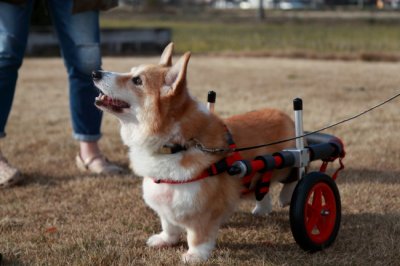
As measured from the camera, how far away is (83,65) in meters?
4.21

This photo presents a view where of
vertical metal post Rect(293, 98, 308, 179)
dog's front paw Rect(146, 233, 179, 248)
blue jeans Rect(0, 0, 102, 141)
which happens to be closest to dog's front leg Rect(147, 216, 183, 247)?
dog's front paw Rect(146, 233, 179, 248)

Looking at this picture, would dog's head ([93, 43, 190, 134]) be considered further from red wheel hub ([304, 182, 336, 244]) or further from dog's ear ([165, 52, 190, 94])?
red wheel hub ([304, 182, 336, 244])

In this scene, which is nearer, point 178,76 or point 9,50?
point 178,76

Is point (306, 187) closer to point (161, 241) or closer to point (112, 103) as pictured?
point (161, 241)

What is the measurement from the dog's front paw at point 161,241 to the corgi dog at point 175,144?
195 millimetres

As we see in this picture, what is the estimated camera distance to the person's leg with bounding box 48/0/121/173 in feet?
13.6

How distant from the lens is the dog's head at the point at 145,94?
105 inches

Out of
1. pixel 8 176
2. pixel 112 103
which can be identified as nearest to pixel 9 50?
pixel 8 176

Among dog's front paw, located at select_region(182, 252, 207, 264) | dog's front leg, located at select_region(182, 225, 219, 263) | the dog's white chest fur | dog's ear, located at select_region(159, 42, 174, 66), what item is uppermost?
dog's ear, located at select_region(159, 42, 174, 66)

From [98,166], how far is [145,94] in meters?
1.79

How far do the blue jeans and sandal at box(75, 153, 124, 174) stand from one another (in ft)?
0.50

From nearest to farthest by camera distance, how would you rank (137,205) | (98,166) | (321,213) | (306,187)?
(306,187) → (321,213) → (137,205) → (98,166)

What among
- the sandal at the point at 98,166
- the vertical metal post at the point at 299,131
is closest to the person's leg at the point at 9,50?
the sandal at the point at 98,166

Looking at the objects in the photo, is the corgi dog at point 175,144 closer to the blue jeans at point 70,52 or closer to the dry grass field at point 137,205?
the dry grass field at point 137,205
